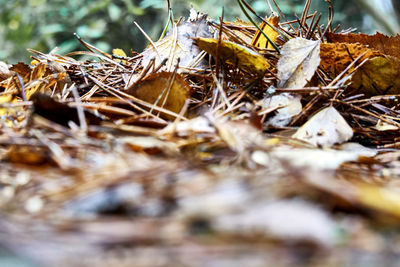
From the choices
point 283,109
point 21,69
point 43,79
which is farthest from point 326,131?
point 21,69

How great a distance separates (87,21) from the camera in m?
4.05

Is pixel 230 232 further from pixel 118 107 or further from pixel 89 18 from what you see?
pixel 89 18

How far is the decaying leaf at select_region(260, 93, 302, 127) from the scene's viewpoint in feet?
2.40

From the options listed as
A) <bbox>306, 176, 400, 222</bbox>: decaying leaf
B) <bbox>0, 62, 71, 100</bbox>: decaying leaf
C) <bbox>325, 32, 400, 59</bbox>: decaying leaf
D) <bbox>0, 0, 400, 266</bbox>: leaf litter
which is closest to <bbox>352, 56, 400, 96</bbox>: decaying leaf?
<bbox>0, 0, 400, 266</bbox>: leaf litter

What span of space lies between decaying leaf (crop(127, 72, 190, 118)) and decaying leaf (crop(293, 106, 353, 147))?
0.84ft

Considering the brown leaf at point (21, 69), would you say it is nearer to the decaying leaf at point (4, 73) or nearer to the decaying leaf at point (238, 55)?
the decaying leaf at point (4, 73)

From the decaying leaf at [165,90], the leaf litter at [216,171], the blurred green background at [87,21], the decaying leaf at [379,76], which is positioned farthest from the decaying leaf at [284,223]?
the blurred green background at [87,21]

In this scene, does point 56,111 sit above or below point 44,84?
below

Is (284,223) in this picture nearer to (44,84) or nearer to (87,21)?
(44,84)

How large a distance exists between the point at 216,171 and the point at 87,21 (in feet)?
13.5

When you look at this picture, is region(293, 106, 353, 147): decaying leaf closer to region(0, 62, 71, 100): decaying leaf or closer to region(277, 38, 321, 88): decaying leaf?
region(277, 38, 321, 88): decaying leaf

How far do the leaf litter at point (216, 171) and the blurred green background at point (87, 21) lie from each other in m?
3.24

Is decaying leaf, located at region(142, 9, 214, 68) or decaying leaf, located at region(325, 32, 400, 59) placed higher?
decaying leaf, located at region(142, 9, 214, 68)

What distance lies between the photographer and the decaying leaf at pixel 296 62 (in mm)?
790
